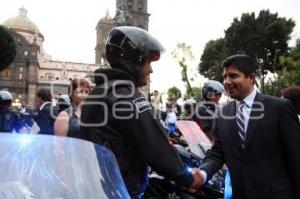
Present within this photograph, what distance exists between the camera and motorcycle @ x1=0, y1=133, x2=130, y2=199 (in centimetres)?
182

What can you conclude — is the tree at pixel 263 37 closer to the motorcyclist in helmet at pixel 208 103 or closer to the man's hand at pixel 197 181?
the motorcyclist in helmet at pixel 208 103

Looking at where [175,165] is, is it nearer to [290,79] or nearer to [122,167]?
[122,167]

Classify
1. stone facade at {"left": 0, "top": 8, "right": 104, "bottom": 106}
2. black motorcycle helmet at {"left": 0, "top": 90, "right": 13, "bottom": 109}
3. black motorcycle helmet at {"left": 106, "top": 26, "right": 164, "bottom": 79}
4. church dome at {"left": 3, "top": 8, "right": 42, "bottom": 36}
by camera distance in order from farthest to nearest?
church dome at {"left": 3, "top": 8, "right": 42, "bottom": 36} → stone facade at {"left": 0, "top": 8, "right": 104, "bottom": 106} → black motorcycle helmet at {"left": 0, "top": 90, "right": 13, "bottom": 109} → black motorcycle helmet at {"left": 106, "top": 26, "right": 164, "bottom": 79}

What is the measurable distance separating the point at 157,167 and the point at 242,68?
1247 mm

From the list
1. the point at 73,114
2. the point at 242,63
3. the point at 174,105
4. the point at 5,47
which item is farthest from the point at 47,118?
the point at 5,47

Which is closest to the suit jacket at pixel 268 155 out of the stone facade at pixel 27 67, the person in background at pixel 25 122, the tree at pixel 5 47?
the person in background at pixel 25 122

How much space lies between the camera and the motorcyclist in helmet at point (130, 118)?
2.44 m

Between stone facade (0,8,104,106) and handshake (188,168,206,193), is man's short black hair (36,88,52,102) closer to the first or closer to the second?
handshake (188,168,206,193)

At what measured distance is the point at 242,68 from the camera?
10.9ft

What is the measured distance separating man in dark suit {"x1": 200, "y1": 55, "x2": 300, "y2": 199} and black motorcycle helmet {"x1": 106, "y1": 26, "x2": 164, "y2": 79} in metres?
0.80

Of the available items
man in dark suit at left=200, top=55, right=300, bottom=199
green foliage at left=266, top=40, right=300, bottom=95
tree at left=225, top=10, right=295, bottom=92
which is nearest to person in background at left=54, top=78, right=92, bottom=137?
man in dark suit at left=200, top=55, right=300, bottom=199

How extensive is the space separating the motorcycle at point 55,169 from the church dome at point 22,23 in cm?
9626

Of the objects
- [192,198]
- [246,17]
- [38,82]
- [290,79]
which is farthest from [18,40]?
[192,198]

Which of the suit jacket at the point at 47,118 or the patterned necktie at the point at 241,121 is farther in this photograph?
the suit jacket at the point at 47,118
